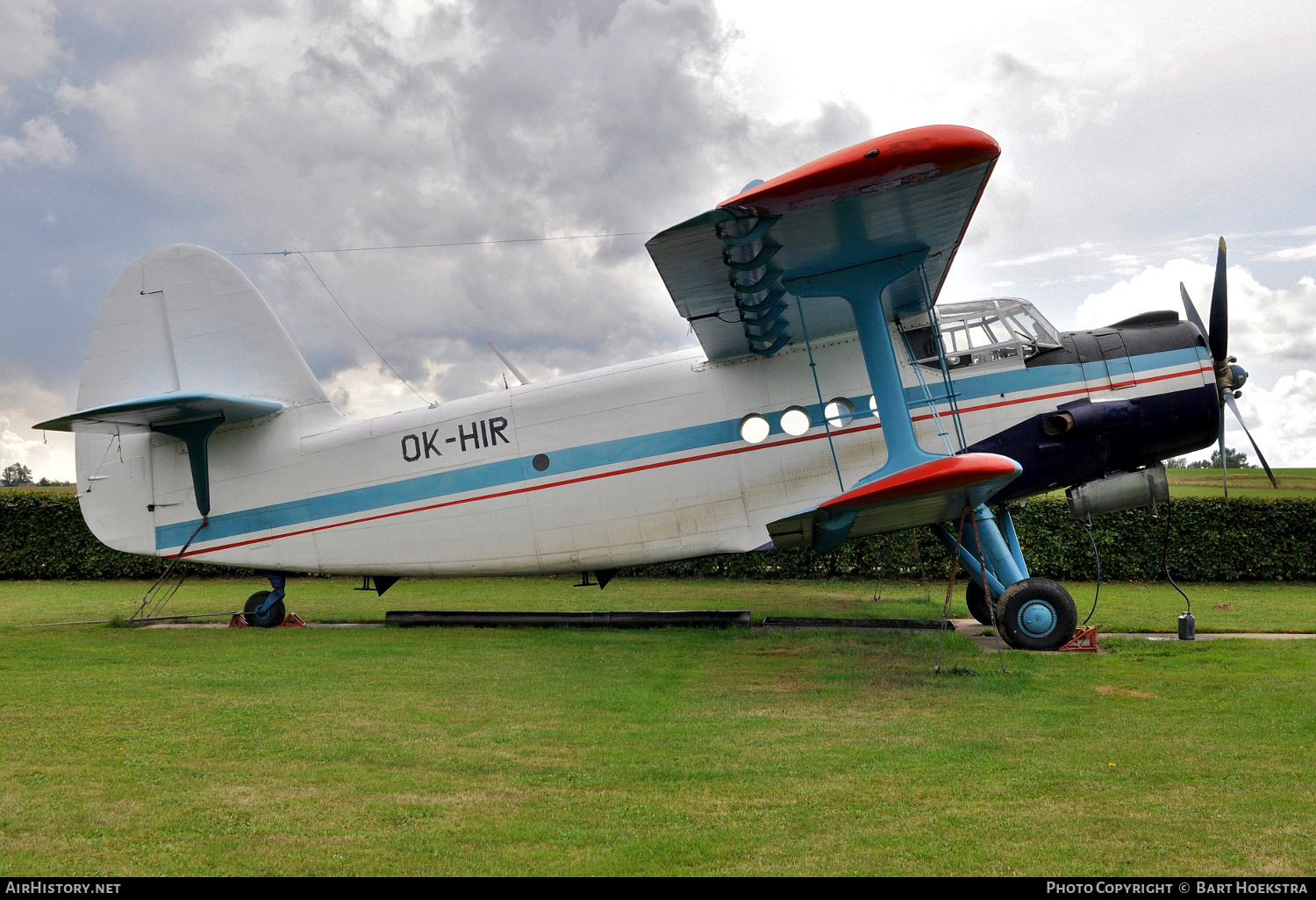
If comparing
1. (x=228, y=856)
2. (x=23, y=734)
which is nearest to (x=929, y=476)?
(x=228, y=856)

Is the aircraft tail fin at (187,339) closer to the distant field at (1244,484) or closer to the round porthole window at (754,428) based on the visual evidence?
the round porthole window at (754,428)

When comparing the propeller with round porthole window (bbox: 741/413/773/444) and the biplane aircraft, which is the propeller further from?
round porthole window (bbox: 741/413/773/444)

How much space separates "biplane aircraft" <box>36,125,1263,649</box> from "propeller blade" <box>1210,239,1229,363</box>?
2cm

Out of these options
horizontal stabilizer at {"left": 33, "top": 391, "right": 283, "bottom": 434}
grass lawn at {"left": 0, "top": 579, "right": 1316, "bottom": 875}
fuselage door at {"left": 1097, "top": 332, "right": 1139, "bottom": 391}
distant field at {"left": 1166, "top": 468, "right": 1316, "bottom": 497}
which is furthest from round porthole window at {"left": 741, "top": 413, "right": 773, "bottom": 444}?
distant field at {"left": 1166, "top": 468, "right": 1316, "bottom": 497}

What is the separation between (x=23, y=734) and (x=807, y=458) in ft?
23.5

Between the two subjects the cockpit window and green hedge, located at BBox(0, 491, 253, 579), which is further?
green hedge, located at BBox(0, 491, 253, 579)

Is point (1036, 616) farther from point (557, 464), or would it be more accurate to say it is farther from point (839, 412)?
point (557, 464)

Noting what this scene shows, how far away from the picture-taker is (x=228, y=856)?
11.9 ft

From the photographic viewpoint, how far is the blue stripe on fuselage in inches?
369

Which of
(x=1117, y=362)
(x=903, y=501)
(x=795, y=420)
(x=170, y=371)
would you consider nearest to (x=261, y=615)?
(x=170, y=371)

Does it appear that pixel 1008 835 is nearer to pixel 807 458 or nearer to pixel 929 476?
pixel 929 476

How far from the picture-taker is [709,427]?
9.85 m

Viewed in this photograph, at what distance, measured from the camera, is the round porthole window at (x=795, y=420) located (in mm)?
9672

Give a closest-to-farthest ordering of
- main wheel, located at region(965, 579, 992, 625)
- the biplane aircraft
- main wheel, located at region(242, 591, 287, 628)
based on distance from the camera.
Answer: the biplane aircraft, main wheel, located at region(965, 579, 992, 625), main wheel, located at region(242, 591, 287, 628)
